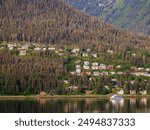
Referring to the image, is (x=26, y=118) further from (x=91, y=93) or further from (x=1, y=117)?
(x=91, y=93)

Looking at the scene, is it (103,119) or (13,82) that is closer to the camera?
(103,119)

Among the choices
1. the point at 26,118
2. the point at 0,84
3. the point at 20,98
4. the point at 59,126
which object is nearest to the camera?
the point at 59,126

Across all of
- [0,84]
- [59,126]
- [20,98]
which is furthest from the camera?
[0,84]

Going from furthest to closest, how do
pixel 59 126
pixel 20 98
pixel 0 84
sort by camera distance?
pixel 0 84, pixel 20 98, pixel 59 126

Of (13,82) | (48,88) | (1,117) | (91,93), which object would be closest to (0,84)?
(13,82)

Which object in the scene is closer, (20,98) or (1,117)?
(1,117)

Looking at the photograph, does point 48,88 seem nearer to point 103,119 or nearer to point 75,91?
point 75,91

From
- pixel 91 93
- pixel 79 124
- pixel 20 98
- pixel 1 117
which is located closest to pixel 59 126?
pixel 79 124

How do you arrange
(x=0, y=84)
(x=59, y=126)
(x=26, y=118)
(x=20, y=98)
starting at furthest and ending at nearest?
(x=0, y=84), (x=20, y=98), (x=26, y=118), (x=59, y=126)
